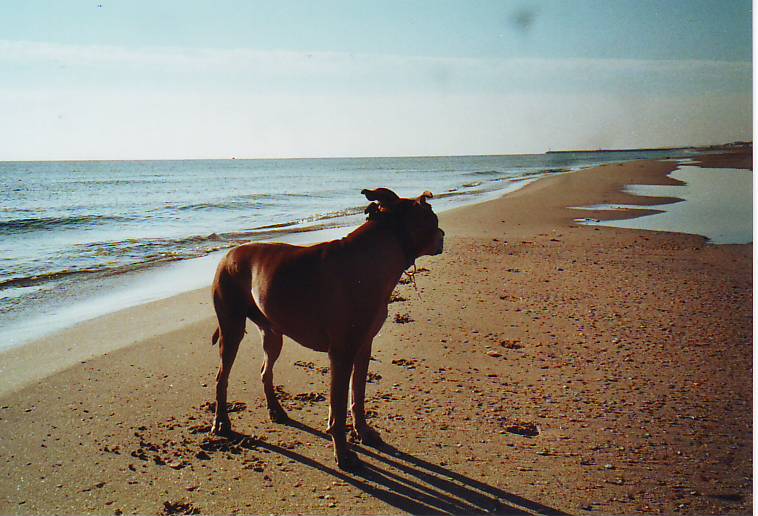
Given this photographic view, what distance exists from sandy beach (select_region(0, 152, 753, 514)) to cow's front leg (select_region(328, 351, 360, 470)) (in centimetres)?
11

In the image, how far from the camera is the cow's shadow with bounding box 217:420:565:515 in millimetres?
3488

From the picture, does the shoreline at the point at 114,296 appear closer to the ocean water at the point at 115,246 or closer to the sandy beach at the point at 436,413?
the ocean water at the point at 115,246

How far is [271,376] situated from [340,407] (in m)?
1.07

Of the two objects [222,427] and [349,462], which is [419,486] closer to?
[349,462]

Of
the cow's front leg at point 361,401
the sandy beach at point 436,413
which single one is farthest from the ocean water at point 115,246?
the cow's front leg at point 361,401

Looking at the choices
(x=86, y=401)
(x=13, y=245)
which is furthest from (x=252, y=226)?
(x=86, y=401)

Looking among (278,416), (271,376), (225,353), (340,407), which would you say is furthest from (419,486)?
(225,353)

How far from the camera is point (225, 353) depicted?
4602mm

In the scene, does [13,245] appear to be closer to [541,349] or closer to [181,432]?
[181,432]

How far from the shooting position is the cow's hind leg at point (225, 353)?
14.8ft

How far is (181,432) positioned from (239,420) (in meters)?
0.49

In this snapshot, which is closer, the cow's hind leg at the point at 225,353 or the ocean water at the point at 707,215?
the cow's hind leg at the point at 225,353

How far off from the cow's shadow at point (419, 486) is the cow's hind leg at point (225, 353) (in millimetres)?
468

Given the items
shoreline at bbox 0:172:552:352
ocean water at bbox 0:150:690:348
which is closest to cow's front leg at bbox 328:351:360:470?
shoreline at bbox 0:172:552:352
